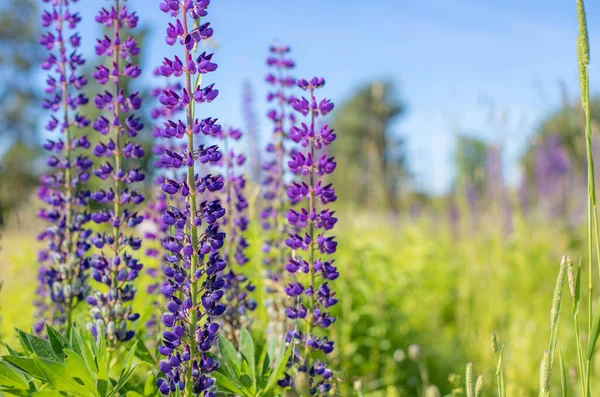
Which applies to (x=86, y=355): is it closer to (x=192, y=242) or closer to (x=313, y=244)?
(x=192, y=242)

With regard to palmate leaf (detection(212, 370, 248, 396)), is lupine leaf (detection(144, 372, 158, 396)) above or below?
below

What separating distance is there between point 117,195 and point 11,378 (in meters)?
0.65

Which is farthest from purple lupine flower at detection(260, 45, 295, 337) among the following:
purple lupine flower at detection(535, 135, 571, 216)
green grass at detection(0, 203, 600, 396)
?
purple lupine flower at detection(535, 135, 571, 216)

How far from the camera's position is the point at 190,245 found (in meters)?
1.34

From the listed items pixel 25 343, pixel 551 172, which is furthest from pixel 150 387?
pixel 551 172

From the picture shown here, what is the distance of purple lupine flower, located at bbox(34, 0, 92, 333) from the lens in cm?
193

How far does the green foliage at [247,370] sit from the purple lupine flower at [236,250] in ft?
1.25

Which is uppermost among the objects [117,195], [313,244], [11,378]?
[117,195]

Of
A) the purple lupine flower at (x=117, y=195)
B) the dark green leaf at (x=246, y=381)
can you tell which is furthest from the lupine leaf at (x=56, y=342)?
the dark green leaf at (x=246, y=381)

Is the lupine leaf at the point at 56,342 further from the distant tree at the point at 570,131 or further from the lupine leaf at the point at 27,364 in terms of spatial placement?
the distant tree at the point at 570,131

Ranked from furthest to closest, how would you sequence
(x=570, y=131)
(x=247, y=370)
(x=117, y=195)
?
(x=570, y=131) < (x=117, y=195) < (x=247, y=370)

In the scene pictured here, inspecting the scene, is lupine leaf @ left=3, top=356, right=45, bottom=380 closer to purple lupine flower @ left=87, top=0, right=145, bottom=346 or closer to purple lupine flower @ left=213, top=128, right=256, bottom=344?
purple lupine flower @ left=87, top=0, right=145, bottom=346

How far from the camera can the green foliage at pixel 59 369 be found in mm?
1273

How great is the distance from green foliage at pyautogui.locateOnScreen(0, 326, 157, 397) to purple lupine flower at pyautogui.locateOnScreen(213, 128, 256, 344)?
59cm
